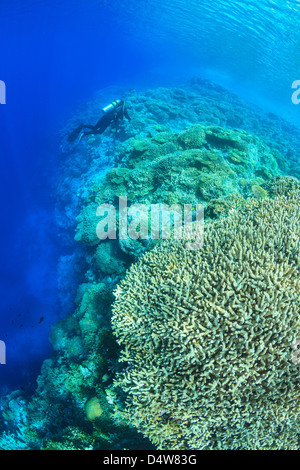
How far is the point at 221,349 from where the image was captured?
108 inches

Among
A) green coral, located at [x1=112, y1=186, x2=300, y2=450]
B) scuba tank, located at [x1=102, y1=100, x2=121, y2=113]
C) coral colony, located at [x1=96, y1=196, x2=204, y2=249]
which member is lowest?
green coral, located at [x1=112, y1=186, x2=300, y2=450]

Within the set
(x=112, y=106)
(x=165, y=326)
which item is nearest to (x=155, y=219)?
(x=165, y=326)

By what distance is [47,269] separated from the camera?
49.5 ft

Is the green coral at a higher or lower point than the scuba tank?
lower

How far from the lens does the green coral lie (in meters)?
2.65

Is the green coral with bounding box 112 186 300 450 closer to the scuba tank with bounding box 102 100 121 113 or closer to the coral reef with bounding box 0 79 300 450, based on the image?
the coral reef with bounding box 0 79 300 450

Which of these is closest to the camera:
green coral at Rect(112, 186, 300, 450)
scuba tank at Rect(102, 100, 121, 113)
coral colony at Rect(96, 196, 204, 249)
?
green coral at Rect(112, 186, 300, 450)

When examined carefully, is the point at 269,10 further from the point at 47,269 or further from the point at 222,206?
the point at 47,269

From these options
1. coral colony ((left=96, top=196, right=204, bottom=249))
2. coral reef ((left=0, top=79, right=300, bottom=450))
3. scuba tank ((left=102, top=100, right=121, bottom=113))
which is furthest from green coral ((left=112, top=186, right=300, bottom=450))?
scuba tank ((left=102, top=100, right=121, bottom=113))

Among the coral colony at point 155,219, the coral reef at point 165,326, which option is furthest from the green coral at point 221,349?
the coral colony at point 155,219

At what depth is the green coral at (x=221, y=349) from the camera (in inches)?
104

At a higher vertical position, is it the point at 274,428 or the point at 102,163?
the point at 102,163
